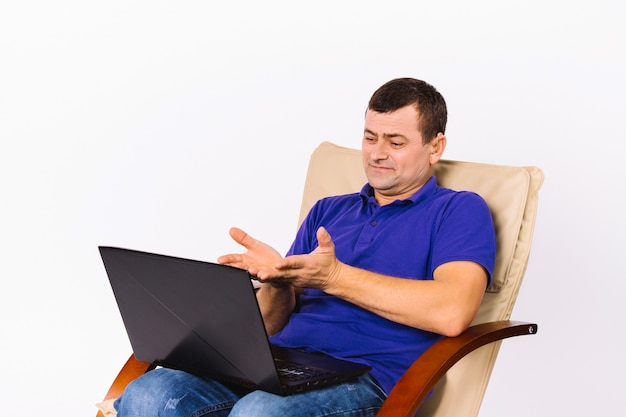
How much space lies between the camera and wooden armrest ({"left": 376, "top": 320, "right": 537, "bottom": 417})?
2240 mm

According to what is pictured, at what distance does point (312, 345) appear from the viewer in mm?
2652

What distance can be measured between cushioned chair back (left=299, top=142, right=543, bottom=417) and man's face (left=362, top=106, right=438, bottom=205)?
0.19 metres

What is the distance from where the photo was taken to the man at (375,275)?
2.38 metres

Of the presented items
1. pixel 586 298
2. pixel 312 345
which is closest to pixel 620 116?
pixel 586 298

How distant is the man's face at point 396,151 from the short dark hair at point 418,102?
0.6 inches

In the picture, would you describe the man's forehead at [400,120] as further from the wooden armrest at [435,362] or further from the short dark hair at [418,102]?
the wooden armrest at [435,362]

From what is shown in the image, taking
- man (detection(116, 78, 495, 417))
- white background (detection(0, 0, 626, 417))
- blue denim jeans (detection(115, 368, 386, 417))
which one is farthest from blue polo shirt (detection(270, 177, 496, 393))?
white background (detection(0, 0, 626, 417))

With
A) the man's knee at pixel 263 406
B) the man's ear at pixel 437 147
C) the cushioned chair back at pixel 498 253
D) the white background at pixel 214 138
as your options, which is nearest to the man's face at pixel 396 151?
the man's ear at pixel 437 147

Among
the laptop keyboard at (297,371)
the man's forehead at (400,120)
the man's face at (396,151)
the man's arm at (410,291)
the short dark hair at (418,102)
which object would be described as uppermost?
the short dark hair at (418,102)

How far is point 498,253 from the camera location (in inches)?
107

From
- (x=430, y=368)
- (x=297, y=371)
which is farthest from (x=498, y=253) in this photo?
(x=297, y=371)

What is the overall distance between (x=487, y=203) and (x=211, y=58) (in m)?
1.97

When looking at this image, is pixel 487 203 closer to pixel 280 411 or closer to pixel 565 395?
pixel 280 411

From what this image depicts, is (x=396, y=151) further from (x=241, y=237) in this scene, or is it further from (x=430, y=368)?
(x=430, y=368)
